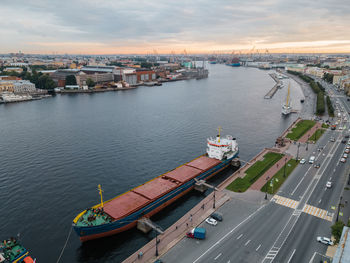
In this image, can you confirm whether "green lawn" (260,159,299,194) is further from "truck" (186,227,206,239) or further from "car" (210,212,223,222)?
"truck" (186,227,206,239)

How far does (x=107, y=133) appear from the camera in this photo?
86500 mm

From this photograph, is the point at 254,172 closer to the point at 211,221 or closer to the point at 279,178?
the point at 279,178

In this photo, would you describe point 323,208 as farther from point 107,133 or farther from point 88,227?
point 107,133

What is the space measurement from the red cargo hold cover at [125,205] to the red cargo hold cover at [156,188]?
140 centimetres

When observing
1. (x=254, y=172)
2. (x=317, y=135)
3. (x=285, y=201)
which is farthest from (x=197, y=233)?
(x=317, y=135)

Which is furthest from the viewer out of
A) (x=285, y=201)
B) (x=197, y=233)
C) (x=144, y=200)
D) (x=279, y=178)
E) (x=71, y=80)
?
(x=71, y=80)

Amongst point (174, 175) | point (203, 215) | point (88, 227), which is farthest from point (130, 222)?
point (174, 175)

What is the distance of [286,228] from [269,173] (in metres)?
19.4

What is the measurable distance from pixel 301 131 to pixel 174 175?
5570cm

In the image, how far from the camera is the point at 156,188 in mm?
46094

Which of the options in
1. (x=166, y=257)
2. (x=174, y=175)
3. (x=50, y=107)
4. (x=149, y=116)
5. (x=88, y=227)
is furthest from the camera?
(x=50, y=107)

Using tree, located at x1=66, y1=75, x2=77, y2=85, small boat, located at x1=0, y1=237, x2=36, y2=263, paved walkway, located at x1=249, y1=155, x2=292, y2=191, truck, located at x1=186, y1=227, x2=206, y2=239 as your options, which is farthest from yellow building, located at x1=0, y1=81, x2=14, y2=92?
truck, located at x1=186, y1=227, x2=206, y2=239

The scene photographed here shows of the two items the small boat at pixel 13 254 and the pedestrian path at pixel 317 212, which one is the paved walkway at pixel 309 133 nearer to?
the pedestrian path at pixel 317 212

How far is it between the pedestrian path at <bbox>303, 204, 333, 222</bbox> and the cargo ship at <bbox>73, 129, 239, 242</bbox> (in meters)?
20.8
